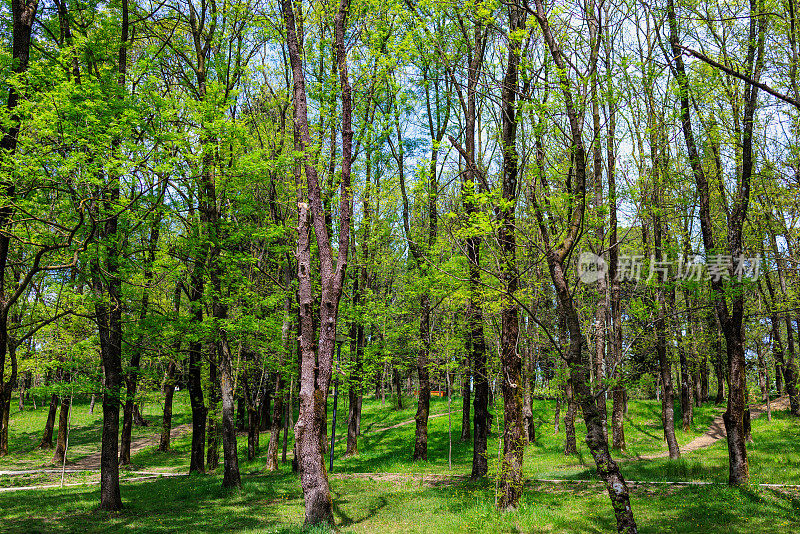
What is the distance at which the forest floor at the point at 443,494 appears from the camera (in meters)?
9.98

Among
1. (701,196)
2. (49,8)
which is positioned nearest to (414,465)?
(701,196)

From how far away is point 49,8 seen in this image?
1355cm

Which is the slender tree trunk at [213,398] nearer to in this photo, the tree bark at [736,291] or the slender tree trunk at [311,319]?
the slender tree trunk at [311,319]

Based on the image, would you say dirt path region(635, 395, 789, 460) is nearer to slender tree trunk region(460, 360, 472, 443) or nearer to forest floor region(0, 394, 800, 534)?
forest floor region(0, 394, 800, 534)

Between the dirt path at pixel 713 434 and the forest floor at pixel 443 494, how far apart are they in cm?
25

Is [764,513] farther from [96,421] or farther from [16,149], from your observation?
[96,421]

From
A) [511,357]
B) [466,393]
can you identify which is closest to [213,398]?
[466,393]

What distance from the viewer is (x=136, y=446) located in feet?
102

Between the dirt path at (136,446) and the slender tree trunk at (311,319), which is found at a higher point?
the slender tree trunk at (311,319)

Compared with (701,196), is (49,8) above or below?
above

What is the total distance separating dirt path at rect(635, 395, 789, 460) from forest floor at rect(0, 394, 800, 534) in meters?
0.25

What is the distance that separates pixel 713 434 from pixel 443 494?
62.6 ft

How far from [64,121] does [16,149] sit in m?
1.59

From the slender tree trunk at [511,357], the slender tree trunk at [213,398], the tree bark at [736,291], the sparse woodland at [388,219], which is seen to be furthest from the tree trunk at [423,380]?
the tree bark at [736,291]
